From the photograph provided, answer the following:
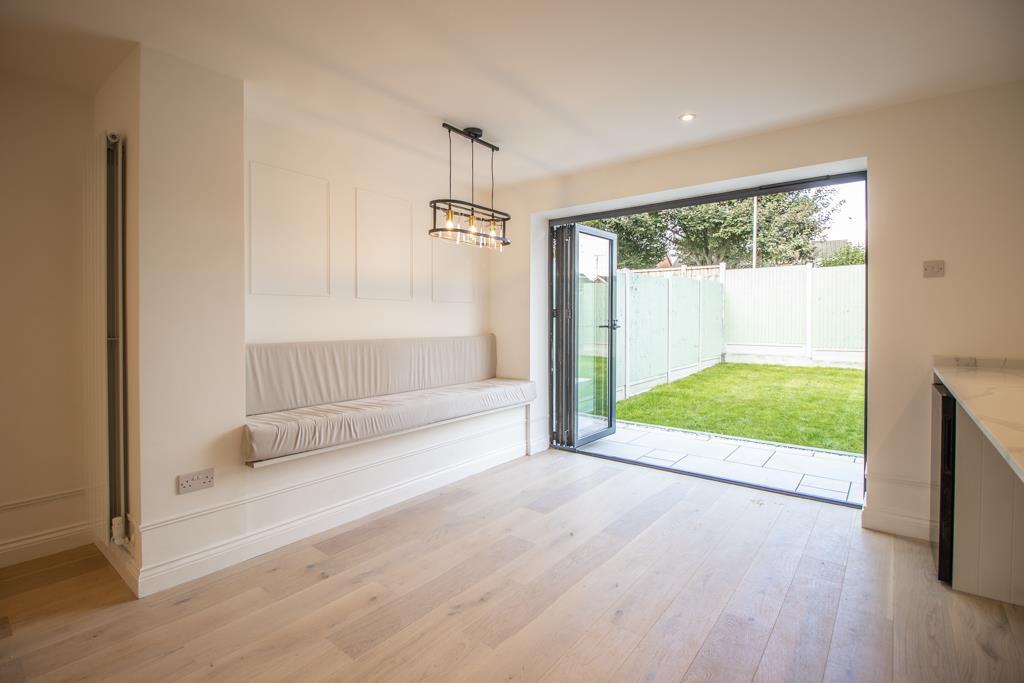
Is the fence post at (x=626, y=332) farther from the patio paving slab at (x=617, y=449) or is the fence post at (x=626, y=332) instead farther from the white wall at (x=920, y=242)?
the white wall at (x=920, y=242)

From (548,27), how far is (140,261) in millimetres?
2015

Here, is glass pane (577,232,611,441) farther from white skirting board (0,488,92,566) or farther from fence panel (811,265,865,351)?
fence panel (811,265,865,351)

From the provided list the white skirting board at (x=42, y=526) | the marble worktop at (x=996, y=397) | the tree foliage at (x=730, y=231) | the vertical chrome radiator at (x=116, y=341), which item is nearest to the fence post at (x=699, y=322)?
the tree foliage at (x=730, y=231)

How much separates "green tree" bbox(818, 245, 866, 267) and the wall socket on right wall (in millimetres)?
6982

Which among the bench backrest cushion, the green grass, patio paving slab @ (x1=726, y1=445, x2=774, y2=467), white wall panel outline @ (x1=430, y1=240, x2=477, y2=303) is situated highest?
white wall panel outline @ (x1=430, y1=240, x2=477, y2=303)

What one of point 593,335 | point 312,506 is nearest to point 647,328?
point 593,335

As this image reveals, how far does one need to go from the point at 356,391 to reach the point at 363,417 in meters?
0.54

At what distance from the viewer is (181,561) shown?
7.43 feet

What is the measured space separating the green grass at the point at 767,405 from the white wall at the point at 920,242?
1835mm

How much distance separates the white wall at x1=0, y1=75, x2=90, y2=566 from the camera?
240 cm

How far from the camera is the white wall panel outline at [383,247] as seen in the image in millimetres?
3500

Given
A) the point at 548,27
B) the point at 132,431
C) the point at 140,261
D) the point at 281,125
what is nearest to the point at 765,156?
the point at 548,27

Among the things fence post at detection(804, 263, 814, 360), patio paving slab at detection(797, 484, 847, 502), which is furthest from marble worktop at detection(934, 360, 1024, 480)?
fence post at detection(804, 263, 814, 360)

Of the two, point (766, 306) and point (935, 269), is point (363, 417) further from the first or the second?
point (766, 306)
